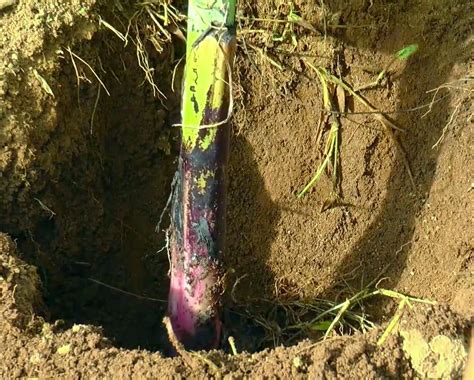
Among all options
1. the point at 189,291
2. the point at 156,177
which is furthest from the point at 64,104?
the point at 189,291

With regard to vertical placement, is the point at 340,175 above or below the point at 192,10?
below

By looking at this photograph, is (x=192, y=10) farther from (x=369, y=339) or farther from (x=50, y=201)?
(x=369, y=339)

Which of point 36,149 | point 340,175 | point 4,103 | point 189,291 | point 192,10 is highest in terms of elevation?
point 192,10

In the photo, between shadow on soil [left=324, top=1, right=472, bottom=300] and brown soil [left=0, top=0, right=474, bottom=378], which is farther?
shadow on soil [left=324, top=1, right=472, bottom=300]

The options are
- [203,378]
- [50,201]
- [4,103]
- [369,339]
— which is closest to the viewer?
[203,378]

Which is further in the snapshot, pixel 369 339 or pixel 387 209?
pixel 387 209

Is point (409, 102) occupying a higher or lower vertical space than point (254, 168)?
higher

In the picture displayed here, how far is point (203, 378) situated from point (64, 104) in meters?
0.83

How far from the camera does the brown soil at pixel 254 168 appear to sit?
5.47ft

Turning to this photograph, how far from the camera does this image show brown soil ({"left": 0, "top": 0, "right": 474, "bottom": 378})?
1.67m

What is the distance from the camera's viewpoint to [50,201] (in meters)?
1.72

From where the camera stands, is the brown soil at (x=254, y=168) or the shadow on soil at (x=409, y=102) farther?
the shadow on soil at (x=409, y=102)

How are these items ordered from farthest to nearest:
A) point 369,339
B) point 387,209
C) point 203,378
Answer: point 387,209 → point 369,339 → point 203,378

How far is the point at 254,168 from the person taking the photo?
2.11 meters
